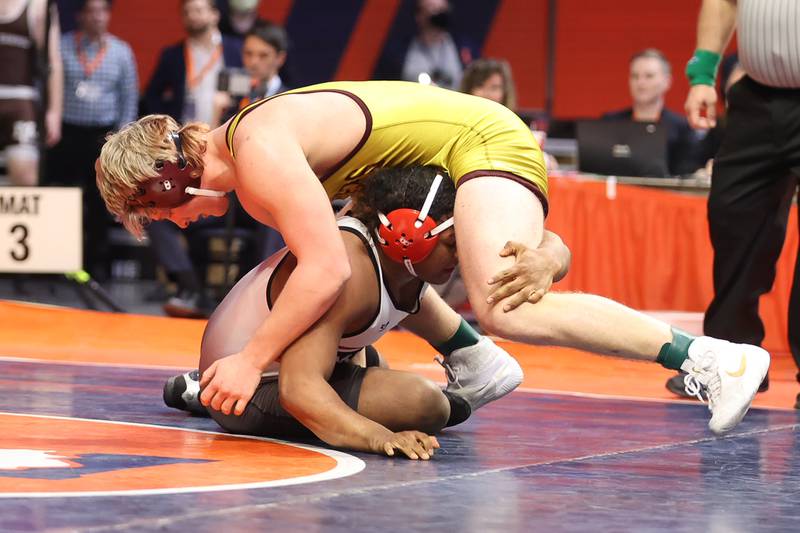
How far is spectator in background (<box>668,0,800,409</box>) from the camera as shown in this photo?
4.29 metres

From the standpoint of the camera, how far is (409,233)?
318 cm

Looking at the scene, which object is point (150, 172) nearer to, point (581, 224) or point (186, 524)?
point (186, 524)

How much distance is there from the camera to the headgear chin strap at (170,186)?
3.31 metres

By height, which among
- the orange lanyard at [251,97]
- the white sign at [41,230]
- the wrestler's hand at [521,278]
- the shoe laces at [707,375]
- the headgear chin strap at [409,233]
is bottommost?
the white sign at [41,230]

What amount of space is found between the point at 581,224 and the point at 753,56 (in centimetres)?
251

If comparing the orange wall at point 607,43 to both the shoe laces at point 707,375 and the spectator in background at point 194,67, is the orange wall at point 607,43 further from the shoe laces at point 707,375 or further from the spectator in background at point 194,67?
the shoe laces at point 707,375

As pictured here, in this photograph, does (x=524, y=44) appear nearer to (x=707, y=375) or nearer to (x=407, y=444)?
(x=707, y=375)

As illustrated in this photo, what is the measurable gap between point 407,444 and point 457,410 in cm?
54

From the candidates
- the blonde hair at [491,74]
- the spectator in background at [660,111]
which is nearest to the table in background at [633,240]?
the blonde hair at [491,74]

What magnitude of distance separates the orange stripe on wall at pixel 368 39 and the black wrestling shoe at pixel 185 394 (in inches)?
305

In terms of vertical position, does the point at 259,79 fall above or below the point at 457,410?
above

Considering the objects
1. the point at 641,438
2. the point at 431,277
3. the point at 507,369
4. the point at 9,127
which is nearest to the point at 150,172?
the point at 431,277

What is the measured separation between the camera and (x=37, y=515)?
2232 millimetres

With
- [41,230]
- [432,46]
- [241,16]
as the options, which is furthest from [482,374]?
[432,46]
